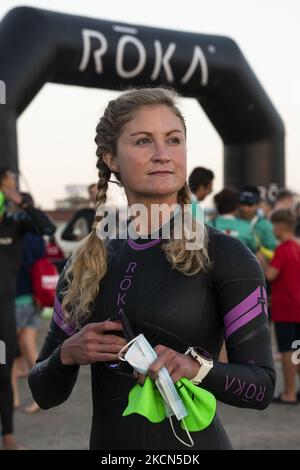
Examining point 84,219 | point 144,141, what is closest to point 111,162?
point 144,141

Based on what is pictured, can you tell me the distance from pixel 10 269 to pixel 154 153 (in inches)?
132

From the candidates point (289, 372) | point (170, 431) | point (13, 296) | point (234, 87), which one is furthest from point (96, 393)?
point (234, 87)

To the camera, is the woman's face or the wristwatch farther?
the woman's face

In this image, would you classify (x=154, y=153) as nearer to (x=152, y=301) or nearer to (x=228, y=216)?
(x=152, y=301)

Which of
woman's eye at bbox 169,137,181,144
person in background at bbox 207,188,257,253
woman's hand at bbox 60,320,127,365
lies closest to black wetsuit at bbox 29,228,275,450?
woman's hand at bbox 60,320,127,365

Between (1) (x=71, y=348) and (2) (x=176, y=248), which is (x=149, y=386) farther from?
(2) (x=176, y=248)

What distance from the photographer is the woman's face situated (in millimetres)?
1642

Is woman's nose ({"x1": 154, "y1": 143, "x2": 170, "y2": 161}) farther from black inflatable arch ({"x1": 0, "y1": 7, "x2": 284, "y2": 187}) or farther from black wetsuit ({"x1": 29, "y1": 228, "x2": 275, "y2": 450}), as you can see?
black inflatable arch ({"x1": 0, "y1": 7, "x2": 284, "y2": 187})

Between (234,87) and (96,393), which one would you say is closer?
(96,393)

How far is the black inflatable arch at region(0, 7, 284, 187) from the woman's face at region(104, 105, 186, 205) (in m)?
7.24

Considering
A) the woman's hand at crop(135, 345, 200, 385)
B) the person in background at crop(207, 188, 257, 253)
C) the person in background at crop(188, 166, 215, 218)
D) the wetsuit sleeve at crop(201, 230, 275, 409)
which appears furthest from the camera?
the person in background at crop(207, 188, 257, 253)

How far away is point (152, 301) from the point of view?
165 centimetres

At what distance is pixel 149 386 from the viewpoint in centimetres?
146

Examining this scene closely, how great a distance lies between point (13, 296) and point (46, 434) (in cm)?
98
